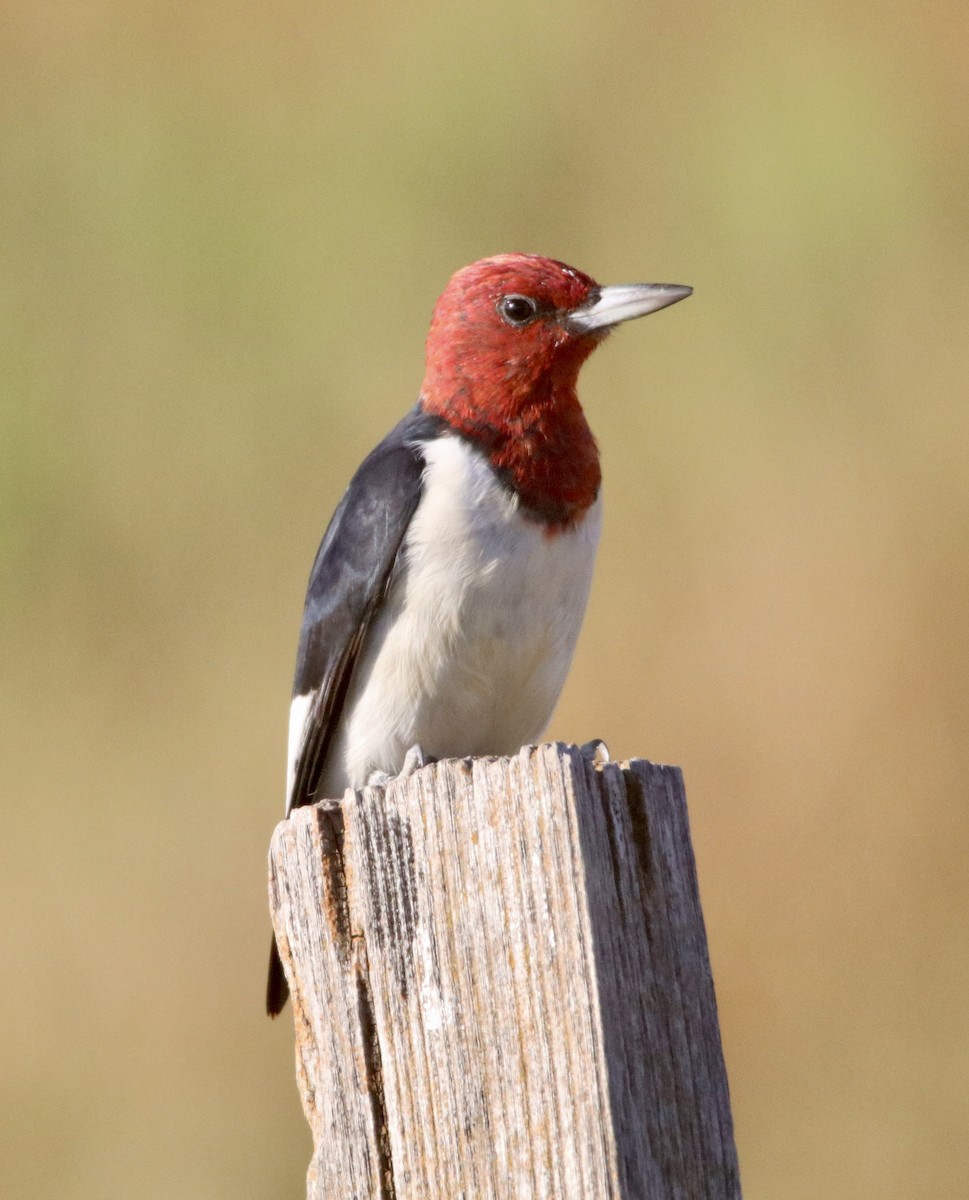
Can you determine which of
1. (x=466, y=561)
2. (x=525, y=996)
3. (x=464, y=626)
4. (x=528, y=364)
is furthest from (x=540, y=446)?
(x=525, y=996)

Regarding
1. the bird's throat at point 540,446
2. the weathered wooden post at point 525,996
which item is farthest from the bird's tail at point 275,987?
the weathered wooden post at point 525,996

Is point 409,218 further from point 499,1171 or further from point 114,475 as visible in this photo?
point 499,1171

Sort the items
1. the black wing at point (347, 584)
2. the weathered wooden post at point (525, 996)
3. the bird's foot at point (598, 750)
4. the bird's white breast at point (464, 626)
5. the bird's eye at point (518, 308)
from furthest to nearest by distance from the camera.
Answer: the bird's eye at point (518, 308)
the black wing at point (347, 584)
the bird's white breast at point (464, 626)
the bird's foot at point (598, 750)
the weathered wooden post at point (525, 996)

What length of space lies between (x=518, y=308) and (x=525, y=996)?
2.40 meters

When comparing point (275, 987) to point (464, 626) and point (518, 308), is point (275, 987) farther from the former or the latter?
point (518, 308)

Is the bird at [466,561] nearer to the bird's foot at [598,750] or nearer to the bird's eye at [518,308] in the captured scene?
the bird's eye at [518,308]

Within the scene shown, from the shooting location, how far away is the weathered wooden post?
83.3 inches

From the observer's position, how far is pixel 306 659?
13.0 feet

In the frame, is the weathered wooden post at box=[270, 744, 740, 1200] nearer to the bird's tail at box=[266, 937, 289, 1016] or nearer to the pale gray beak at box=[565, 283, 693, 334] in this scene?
the bird's tail at box=[266, 937, 289, 1016]

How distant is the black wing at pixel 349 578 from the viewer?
3.77m

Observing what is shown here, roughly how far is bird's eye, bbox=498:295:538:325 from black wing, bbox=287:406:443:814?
37 centimetres

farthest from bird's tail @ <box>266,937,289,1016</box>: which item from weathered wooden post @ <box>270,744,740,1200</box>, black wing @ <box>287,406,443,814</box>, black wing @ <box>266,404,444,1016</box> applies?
weathered wooden post @ <box>270,744,740,1200</box>

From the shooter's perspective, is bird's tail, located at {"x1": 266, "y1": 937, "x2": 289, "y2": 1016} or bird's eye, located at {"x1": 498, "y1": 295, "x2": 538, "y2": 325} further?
bird's eye, located at {"x1": 498, "y1": 295, "x2": 538, "y2": 325}

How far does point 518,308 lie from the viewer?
4.20 m
